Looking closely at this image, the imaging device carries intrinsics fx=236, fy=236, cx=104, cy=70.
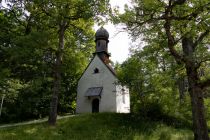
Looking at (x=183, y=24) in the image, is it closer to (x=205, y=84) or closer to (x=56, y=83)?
(x=205, y=84)

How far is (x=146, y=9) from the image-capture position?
1067cm

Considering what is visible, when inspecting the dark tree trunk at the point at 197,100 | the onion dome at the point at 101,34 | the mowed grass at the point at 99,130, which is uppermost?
the onion dome at the point at 101,34

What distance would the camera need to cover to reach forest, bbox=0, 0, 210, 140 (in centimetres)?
1084

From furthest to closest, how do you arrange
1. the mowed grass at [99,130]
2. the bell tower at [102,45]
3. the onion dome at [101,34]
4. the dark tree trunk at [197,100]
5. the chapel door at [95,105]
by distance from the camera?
the onion dome at [101,34] < the bell tower at [102,45] < the chapel door at [95,105] < the mowed grass at [99,130] < the dark tree trunk at [197,100]

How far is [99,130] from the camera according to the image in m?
16.3

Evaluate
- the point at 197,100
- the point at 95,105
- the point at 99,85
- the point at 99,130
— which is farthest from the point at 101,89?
the point at 197,100

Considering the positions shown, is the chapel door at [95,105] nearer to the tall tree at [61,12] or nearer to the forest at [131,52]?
the forest at [131,52]

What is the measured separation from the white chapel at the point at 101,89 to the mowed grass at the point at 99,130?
4.50m

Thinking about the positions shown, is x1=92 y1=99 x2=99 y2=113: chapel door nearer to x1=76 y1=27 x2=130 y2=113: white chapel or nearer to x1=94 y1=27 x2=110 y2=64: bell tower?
x1=76 y1=27 x2=130 y2=113: white chapel

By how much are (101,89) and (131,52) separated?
34.3ft

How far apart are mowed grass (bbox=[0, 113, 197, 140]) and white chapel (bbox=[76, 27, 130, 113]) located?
4.50 m

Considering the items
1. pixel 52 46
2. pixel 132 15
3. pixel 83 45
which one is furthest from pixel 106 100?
pixel 132 15

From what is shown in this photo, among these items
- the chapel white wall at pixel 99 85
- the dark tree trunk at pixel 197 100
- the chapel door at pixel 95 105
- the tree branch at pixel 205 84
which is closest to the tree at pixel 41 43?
the chapel white wall at pixel 99 85

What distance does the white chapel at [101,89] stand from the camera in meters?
25.8
